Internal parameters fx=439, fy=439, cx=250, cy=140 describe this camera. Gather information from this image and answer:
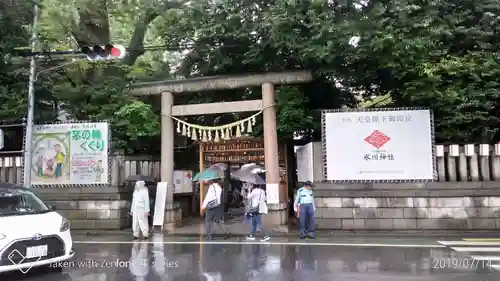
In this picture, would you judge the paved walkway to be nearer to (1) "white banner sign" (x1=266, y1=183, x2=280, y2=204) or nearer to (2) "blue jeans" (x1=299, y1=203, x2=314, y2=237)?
(2) "blue jeans" (x1=299, y1=203, x2=314, y2=237)

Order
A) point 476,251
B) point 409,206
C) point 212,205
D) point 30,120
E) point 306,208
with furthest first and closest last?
point 30,120 < point 409,206 < point 212,205 < point 306,208 < point 476,251

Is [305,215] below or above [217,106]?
below

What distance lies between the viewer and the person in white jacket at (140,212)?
12430 mm

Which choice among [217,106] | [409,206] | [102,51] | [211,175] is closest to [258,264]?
[211,175]

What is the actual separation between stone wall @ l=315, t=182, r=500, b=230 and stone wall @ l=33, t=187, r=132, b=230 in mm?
6133

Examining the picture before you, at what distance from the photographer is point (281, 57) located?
14.5 m

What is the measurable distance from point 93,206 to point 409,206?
950 cm

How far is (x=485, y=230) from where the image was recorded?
11812 millimetres

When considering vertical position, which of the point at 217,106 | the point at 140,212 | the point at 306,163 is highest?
the point at 217,106

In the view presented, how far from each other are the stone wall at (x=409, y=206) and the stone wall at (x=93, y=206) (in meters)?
6.13

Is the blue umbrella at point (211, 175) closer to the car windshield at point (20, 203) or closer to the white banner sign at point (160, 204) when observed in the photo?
the white banner sign at point (160, 204)

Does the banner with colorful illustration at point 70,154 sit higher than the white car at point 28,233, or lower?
higher

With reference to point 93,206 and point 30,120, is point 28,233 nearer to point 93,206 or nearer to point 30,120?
point 93,206
